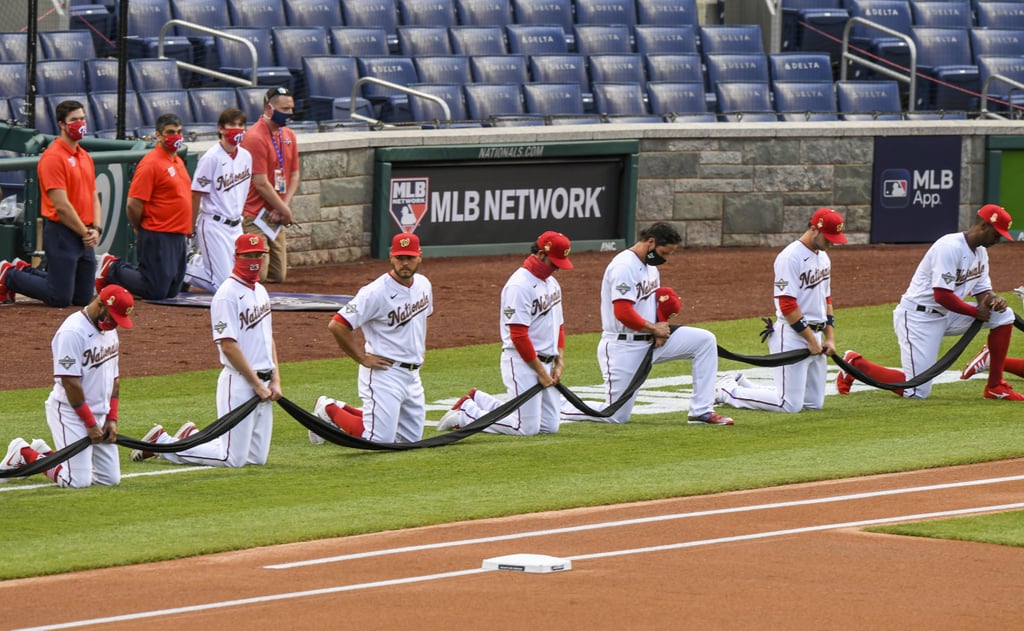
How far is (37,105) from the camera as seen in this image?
1880 cm

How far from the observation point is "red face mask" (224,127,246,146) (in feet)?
54.8

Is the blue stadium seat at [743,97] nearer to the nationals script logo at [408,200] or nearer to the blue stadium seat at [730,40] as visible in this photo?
the blue stadium seat at [730,40]

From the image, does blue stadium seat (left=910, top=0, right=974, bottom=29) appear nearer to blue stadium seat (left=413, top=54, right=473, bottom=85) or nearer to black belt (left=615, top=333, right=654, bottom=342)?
blue stadium seat (left=413, top=54, right=473, bottom=85)

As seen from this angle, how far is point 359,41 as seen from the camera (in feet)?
74.2

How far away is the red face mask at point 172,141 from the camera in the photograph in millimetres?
16016

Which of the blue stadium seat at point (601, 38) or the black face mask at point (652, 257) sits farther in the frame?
the blue stadium seat at point (601, 38)

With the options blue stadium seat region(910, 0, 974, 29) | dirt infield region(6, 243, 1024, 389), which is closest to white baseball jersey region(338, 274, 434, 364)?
dirt infield region(6, 243, 1024, 389)

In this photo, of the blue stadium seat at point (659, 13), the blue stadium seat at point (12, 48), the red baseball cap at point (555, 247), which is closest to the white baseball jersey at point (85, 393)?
the red baseball cap at point (555, 247)

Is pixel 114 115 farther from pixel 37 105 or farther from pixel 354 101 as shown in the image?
pixel 354 101

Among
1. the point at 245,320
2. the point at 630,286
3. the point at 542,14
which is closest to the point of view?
the point at 245,320

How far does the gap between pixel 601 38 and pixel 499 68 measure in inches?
78.7

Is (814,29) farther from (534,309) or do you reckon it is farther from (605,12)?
(534,309)

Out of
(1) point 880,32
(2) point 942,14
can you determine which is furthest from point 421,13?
(2) point 942,14

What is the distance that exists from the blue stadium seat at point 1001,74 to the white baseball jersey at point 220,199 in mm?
12881
